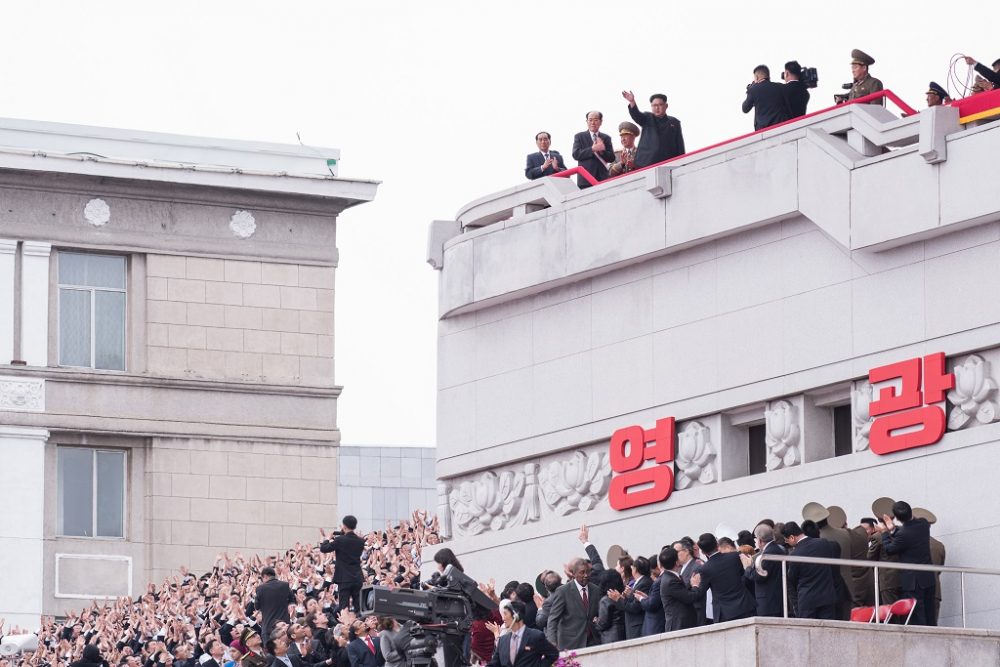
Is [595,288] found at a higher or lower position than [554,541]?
higher

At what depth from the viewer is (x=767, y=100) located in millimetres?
31234

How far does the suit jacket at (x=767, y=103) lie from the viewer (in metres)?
31.2

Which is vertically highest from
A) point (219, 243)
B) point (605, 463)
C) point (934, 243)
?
point (219, 243)

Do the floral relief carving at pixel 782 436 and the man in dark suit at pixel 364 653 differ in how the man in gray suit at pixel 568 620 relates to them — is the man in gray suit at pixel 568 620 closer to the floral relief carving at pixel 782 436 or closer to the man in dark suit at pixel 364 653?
the man in dark suit at pixel 364 653

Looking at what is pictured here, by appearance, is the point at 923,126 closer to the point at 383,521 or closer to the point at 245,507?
the point at 245,507

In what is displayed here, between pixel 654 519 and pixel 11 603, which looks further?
pixel 11 603

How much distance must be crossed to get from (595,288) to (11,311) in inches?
743

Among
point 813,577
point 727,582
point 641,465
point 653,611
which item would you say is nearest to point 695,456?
point 641,465

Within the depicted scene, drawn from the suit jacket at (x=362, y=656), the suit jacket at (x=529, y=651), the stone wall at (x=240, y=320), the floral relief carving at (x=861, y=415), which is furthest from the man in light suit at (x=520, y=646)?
the stone wall at (x=240, y=320)

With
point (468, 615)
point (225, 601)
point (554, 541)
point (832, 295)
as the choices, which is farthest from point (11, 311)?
point (468, 615)

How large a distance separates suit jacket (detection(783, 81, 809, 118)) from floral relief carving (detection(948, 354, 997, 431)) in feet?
15.8

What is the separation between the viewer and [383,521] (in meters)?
72.3

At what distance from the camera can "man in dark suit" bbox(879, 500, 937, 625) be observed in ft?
83.1

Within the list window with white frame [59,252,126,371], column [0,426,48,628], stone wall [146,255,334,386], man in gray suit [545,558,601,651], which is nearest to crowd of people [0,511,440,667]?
column [0,426,48,628]
